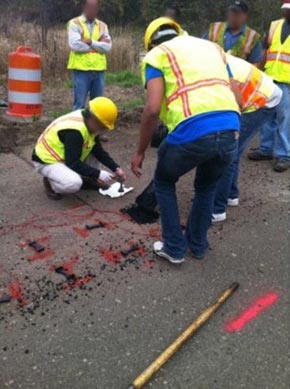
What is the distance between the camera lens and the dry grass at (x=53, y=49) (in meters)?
9.98

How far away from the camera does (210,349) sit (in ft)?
9.61

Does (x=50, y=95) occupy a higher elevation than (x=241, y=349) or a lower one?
lower

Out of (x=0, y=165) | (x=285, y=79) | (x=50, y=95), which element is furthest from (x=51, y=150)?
(x=50, y=95)

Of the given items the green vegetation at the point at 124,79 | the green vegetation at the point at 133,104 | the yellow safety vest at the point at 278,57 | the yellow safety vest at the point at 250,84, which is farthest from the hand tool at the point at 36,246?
the green vegetation at the point at 124,79

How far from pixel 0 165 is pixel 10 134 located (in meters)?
1.03

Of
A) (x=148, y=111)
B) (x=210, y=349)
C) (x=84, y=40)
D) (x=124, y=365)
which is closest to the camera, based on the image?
(x=124, y=365)

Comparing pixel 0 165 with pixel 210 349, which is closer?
pixel 210 349

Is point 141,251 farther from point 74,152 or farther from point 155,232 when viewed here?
point 74,152

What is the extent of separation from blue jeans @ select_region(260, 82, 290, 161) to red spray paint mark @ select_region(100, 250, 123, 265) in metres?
3.02

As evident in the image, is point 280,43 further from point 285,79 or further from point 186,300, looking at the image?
point 186,300

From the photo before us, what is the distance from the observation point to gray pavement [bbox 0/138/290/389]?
2721 millimetres

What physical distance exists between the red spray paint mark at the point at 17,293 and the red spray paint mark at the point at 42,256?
339mm

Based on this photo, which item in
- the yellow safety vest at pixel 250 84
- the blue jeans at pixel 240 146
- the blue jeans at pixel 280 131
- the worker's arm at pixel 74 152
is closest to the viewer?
the yellow safety vest at pixel 250 84

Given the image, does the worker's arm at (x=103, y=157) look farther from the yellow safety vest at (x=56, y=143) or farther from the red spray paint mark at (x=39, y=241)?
the red spray paint mark at (x=39, y=241)
